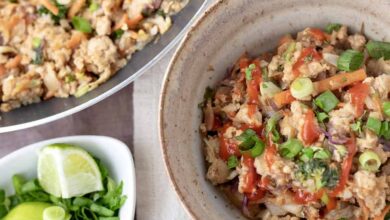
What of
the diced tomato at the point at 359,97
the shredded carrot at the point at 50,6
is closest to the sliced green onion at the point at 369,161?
the diced tomato at the point at 359,97

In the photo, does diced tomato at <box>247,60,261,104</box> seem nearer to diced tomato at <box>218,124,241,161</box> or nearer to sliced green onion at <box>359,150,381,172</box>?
diced tomato at <box>218,124,241,161</box>

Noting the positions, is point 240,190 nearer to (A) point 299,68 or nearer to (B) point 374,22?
(A) point 299,68

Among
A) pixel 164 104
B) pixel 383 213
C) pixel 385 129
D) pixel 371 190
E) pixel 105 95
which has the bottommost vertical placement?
pixel 383 213

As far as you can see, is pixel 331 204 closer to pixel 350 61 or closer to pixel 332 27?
pixel 350 61

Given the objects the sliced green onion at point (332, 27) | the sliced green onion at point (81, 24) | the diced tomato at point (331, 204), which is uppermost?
the sliced green onion at point (81, 24)

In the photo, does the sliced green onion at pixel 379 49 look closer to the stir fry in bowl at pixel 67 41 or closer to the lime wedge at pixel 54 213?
the stir fry in bowl at pixel 67 41

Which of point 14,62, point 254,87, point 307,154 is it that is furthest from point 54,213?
point 307,154
